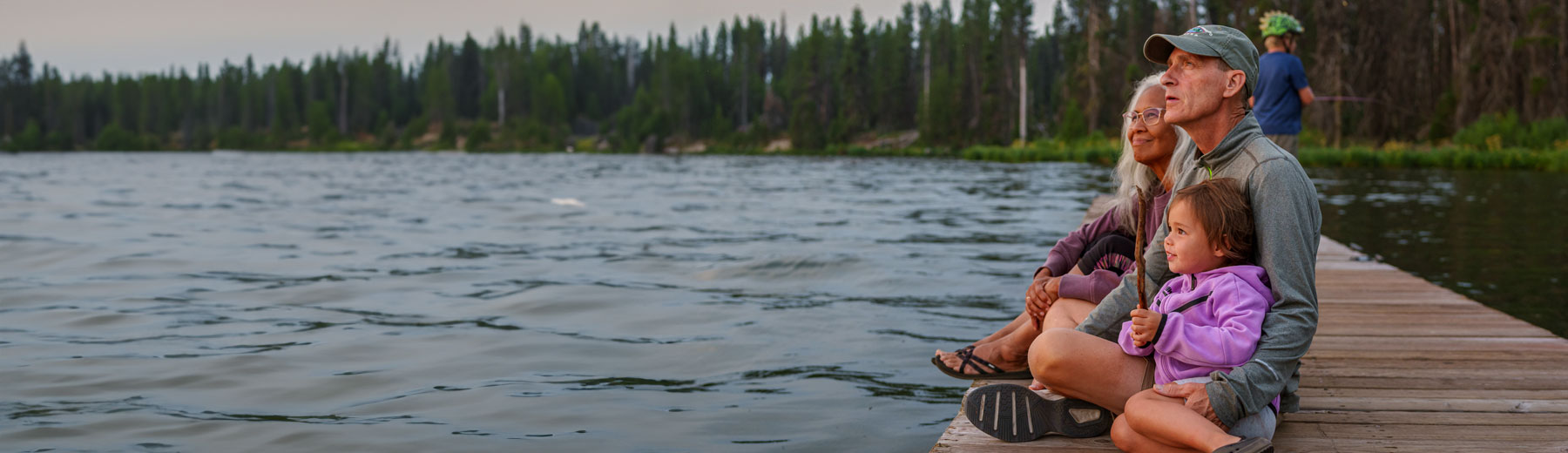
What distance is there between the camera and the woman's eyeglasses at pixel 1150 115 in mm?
3627

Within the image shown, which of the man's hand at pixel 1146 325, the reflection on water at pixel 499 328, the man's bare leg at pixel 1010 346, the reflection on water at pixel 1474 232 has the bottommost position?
the reflection on water at pixel 1474 232

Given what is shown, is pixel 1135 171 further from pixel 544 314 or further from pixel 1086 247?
pixel 544 314

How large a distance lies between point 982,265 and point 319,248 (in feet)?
21.5

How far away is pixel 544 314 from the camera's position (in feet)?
24.9

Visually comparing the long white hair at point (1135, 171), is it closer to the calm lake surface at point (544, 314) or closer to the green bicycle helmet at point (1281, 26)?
the calm lake surface at point (544, 314)

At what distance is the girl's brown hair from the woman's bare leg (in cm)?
39

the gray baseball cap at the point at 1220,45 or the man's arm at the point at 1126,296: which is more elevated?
the gray baseball cap at the point at 1220,45

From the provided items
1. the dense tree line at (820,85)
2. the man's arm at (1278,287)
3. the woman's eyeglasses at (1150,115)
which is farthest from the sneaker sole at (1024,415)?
the dense tree line at (820,85)

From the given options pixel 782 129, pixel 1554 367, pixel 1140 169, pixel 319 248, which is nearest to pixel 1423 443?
pixel 1140 169

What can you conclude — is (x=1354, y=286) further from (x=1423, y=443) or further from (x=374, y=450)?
(x=374, y=450)

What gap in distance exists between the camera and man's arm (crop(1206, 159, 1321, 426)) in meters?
2.83

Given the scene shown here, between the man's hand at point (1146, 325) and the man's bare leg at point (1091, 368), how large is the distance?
195 millimetres

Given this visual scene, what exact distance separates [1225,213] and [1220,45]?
0.41 meters

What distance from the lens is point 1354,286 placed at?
21.7 ft
